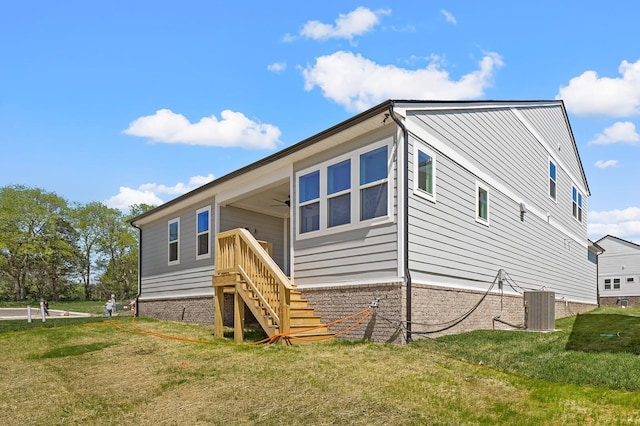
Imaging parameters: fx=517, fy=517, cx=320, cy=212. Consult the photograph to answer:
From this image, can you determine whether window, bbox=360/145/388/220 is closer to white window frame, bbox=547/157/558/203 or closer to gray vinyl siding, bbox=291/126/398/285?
gray vinyl siding, bbox=291/126/398/285

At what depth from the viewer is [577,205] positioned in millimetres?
20844

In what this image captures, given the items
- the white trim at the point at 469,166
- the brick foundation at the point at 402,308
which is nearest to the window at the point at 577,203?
the white trim at the point at 469,166

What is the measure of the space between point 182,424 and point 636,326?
9.61 metres

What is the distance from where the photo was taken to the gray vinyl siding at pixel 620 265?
39031 mm

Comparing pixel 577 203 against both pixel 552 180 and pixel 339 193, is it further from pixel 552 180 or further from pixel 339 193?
pixel 339 193

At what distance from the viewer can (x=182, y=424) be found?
5512 millimetres

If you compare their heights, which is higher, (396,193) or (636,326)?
(396,193)

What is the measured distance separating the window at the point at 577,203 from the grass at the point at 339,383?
11289 millimetres

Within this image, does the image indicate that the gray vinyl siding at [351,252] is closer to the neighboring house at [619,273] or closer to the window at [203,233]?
the window at [203,233]

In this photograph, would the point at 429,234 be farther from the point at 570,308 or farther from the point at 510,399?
the point at 570,308

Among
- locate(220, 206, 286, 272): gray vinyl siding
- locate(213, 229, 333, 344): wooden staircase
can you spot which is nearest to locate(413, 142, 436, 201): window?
locate(213, 229, 333, 344): wooden staircase

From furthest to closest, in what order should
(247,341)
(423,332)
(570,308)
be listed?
(570,308)
(247,341)
(423,332)

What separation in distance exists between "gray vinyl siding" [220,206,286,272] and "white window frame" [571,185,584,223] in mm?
11643

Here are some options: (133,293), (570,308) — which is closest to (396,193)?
(570,308)
